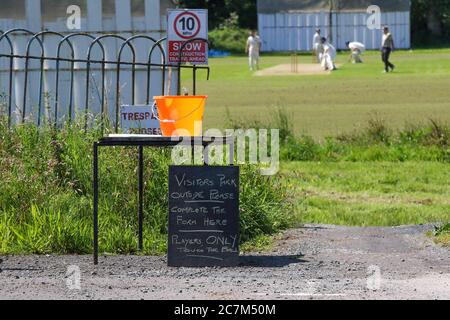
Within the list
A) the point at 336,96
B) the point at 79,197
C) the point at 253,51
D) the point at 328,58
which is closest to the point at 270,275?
the point at 79,197

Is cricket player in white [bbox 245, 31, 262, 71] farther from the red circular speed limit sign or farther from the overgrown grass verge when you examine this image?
the overgrown grass verge

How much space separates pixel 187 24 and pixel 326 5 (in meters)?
65.2


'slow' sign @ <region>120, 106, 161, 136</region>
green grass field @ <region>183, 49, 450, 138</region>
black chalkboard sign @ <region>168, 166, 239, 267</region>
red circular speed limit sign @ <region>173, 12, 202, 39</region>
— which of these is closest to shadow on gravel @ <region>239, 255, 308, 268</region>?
black chalkboard sign @ <region>168, 166, 239, 267</region>

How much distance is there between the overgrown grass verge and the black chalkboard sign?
937 millimetres

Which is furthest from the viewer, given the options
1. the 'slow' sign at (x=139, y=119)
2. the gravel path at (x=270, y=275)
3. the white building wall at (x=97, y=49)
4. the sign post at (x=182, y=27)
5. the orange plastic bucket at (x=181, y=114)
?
the white building wall at (x=97, y=49)

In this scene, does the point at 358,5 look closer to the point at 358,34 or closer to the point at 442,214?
the point at 358,34

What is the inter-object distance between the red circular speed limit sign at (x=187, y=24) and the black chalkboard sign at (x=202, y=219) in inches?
172

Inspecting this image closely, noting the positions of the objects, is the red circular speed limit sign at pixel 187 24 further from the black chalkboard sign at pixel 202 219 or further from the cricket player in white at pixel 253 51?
the cricket player in white at pixel 253 51

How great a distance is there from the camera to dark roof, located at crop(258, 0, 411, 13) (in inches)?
3009

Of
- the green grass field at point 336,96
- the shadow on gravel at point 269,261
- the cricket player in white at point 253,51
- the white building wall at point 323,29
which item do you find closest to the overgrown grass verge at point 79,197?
the shadow on gravel at point 269,261

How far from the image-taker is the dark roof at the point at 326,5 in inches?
3009

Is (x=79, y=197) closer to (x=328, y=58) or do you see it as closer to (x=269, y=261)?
(x=269, y=261)
